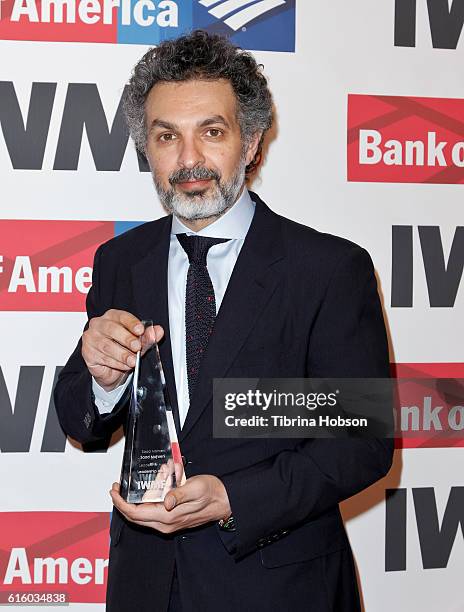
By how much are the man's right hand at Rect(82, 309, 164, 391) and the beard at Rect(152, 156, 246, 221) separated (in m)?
0.26

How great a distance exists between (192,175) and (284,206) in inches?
24.7

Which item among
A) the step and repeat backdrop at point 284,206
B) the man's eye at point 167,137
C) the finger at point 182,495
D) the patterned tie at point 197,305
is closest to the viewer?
the finger at point 182,495

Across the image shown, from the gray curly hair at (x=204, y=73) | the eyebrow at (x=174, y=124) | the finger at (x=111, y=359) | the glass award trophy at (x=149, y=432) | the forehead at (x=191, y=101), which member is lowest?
the glass award trophy at (x=149, y=432)

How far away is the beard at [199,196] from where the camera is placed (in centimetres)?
144

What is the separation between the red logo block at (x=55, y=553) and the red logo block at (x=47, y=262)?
1.75 ft

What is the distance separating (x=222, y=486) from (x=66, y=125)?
1.12 metres

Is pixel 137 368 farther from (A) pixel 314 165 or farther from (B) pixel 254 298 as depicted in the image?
(A) pixel 314 165

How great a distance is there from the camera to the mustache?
1434 millimetres

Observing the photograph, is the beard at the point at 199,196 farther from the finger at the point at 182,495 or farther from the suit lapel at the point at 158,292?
the finger at the point at 182,495

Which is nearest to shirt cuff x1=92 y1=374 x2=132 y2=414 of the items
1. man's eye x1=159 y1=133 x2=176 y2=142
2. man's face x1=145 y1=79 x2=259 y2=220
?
man's face x1=145 y1=79 x2=259 y2=220

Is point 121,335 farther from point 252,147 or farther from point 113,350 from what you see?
point 252,147

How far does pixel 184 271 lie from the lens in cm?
149

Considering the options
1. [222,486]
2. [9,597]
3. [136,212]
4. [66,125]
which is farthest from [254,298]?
[9,597]

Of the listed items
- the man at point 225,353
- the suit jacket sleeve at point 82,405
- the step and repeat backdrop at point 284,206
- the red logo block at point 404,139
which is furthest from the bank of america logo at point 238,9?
the suit jacket sleeve at point 82,405
